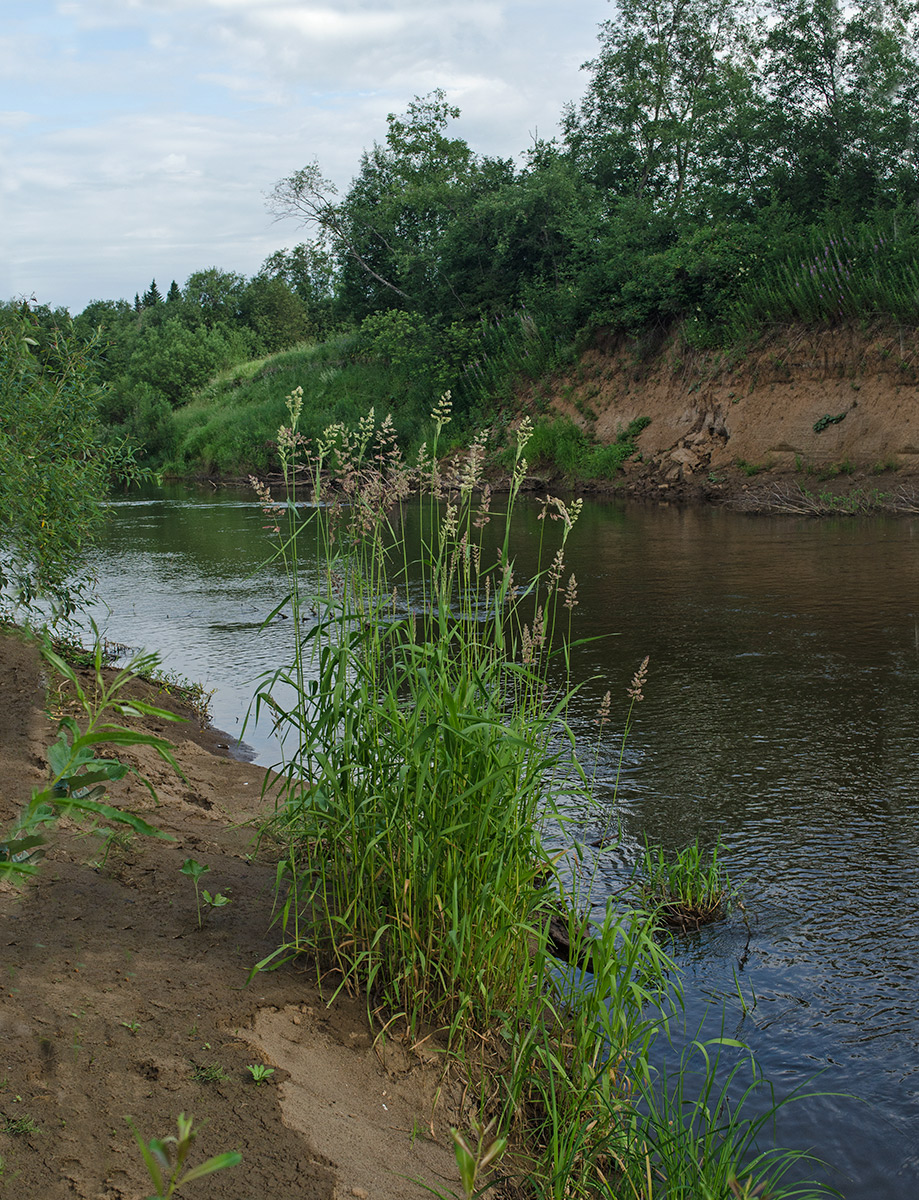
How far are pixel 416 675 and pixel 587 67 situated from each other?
35.4 meters

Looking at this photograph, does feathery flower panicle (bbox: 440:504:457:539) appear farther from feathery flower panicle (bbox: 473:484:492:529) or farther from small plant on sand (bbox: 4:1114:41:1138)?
small plant on sand (bbox: 4:1114:41:1138)

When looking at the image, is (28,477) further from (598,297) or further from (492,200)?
(492,200)

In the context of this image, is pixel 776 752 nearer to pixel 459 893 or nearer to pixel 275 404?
pixel 459 893

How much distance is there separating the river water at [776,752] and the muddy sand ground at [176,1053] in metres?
1.17

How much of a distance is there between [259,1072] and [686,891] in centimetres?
219

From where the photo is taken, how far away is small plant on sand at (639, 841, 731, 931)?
164 inches

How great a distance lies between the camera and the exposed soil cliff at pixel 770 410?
1848 centimetres

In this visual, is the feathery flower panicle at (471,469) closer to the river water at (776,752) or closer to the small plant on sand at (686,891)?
the river water at (776,752)

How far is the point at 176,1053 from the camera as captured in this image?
8.50ft

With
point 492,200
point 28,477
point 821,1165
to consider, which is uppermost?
point 492,200

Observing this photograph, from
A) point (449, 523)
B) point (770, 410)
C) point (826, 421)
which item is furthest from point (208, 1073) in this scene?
point (770, 410)

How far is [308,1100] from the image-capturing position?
2.59 m

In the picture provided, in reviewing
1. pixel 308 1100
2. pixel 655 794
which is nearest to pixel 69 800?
pixel 308 1100

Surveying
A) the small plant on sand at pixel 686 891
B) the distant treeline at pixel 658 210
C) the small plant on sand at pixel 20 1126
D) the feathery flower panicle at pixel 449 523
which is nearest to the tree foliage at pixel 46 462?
the feathery flower panicle at pixel 449 523
